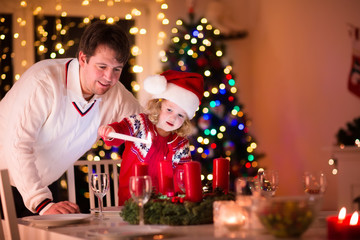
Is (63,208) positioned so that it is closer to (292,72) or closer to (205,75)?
(205,75)

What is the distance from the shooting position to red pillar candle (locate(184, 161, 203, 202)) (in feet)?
6.91

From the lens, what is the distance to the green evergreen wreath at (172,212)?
2012 mm

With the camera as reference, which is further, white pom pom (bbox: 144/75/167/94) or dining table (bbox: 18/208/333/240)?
white pom pom (bbox: 144/75/167/94)

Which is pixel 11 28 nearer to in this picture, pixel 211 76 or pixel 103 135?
pixel 211 76

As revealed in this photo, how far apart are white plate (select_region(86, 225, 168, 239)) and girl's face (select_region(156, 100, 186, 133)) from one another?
0.98 m

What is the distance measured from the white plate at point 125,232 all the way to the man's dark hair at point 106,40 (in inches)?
47.0

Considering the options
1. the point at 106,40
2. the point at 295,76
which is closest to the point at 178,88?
the point at 106,40

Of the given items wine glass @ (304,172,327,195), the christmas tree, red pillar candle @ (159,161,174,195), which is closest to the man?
red pillar candle @ (159,161,174,195)

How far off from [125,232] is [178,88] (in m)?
1.18

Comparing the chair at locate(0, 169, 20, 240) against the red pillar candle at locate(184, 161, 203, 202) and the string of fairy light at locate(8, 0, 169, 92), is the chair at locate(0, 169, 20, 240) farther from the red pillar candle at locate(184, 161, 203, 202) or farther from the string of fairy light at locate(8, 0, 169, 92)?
the string of fairy light at locate(8, 0, 169, 92)

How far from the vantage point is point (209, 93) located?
4.82 m

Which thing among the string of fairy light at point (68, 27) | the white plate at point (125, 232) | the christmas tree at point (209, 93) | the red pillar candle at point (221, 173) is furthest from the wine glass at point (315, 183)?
the string of fairy light at point (68, 27)

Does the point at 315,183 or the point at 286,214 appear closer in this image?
the point at 286,214

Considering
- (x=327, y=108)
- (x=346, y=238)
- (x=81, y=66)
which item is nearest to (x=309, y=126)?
(x=327, y=108)
